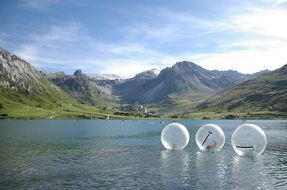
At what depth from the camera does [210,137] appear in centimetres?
6919

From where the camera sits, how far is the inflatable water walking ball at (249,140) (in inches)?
2366

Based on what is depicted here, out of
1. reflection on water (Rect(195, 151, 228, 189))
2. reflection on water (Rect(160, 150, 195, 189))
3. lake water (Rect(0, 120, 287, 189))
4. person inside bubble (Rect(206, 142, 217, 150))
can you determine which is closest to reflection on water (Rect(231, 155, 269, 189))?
lake water (Rect(0, 120, 287, 189))

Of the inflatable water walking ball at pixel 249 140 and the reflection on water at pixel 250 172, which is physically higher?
the inflatable water walking ball at pixel 249 140

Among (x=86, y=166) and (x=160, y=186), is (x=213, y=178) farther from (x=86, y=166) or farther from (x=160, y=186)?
(x=86, y=166)

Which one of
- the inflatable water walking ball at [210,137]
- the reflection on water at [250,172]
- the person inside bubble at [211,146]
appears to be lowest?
the reflection on water at [250,172]

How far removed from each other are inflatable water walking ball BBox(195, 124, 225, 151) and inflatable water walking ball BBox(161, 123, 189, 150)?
259 cm

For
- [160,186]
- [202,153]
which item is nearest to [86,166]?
[160,186]

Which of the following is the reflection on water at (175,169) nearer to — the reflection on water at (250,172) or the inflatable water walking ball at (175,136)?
the inflatable water walking ball at (175,136)

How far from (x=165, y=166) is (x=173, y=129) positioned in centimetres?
1377

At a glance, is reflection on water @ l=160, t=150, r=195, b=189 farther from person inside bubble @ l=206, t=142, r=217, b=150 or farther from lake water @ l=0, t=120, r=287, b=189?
person inside bubble @ l=206, t=142, r=217, b=150

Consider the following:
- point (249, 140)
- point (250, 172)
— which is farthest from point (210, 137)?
point (250, 172)

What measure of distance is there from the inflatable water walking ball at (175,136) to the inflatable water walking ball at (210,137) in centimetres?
259

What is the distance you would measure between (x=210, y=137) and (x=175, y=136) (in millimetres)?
6338

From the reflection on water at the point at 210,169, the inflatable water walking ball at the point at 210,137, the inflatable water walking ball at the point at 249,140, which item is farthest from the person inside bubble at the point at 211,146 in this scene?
the inflatable water walking ball at the point at 249,140
